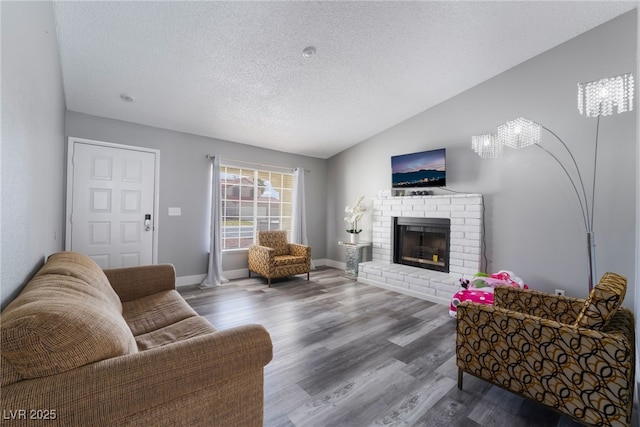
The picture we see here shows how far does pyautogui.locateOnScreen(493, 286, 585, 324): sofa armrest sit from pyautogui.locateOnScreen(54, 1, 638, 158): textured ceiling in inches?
103

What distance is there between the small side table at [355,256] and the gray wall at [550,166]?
1.87m

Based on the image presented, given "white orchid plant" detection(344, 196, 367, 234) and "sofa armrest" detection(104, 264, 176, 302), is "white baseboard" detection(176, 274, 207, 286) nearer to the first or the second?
"sofa armrest" detection(104, 264, 176, 302)

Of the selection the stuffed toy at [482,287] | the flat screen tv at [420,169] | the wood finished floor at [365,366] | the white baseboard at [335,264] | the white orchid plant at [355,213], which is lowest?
the wood finished floor at [365,366]

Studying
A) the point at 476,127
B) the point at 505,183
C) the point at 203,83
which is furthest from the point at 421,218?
the point at 203,83

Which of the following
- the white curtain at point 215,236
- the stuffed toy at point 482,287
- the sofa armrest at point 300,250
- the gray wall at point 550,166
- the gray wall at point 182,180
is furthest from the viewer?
the sofa armrest at point 300,250

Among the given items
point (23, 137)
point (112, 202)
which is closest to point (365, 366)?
point (23, 137)

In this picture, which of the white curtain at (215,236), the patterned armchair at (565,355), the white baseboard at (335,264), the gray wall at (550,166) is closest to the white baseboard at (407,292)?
the gray wall at (550,166)

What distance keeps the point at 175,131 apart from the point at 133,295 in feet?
9.50

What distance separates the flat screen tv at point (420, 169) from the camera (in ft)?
13.4

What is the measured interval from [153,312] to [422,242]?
391cm

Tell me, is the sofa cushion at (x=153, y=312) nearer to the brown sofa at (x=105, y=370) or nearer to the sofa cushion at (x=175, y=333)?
the sofa cushion at (x=175, y=333)

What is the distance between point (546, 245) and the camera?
10.6ft

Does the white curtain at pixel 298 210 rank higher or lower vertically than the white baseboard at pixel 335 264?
higher

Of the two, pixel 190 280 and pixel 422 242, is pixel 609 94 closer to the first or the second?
pixel 422 242
